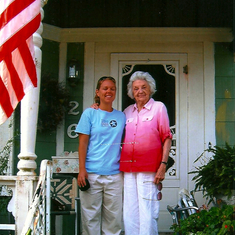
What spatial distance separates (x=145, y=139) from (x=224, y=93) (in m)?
2.17

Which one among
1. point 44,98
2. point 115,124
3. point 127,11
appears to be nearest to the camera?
point 115,124

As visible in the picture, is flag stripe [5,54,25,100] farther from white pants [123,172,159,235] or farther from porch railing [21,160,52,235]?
white pants [123,172,159,235]

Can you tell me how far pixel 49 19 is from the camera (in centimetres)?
542

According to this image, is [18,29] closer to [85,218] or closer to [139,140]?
[139,140]

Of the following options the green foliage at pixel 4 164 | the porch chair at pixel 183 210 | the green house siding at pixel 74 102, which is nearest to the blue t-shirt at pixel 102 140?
the porch chair at pixel 183 210

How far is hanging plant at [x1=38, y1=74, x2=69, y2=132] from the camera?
5104 mm

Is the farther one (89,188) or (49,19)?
(49,19)

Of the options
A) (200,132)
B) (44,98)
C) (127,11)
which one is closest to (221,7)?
(127,11)

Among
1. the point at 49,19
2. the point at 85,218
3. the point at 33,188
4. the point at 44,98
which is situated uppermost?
the point at 49,19

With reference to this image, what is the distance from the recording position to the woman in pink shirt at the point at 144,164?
3379mm

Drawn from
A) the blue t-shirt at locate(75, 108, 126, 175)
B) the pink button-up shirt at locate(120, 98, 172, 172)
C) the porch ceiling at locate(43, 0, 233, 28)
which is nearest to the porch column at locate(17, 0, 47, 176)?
the blue t-shirt at locate(75, 108, 126, 175)

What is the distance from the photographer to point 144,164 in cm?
340

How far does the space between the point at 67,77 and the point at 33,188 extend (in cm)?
196

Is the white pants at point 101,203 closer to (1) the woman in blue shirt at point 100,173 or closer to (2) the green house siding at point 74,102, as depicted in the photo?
(1) the woman in blue shirt at point 100,173
